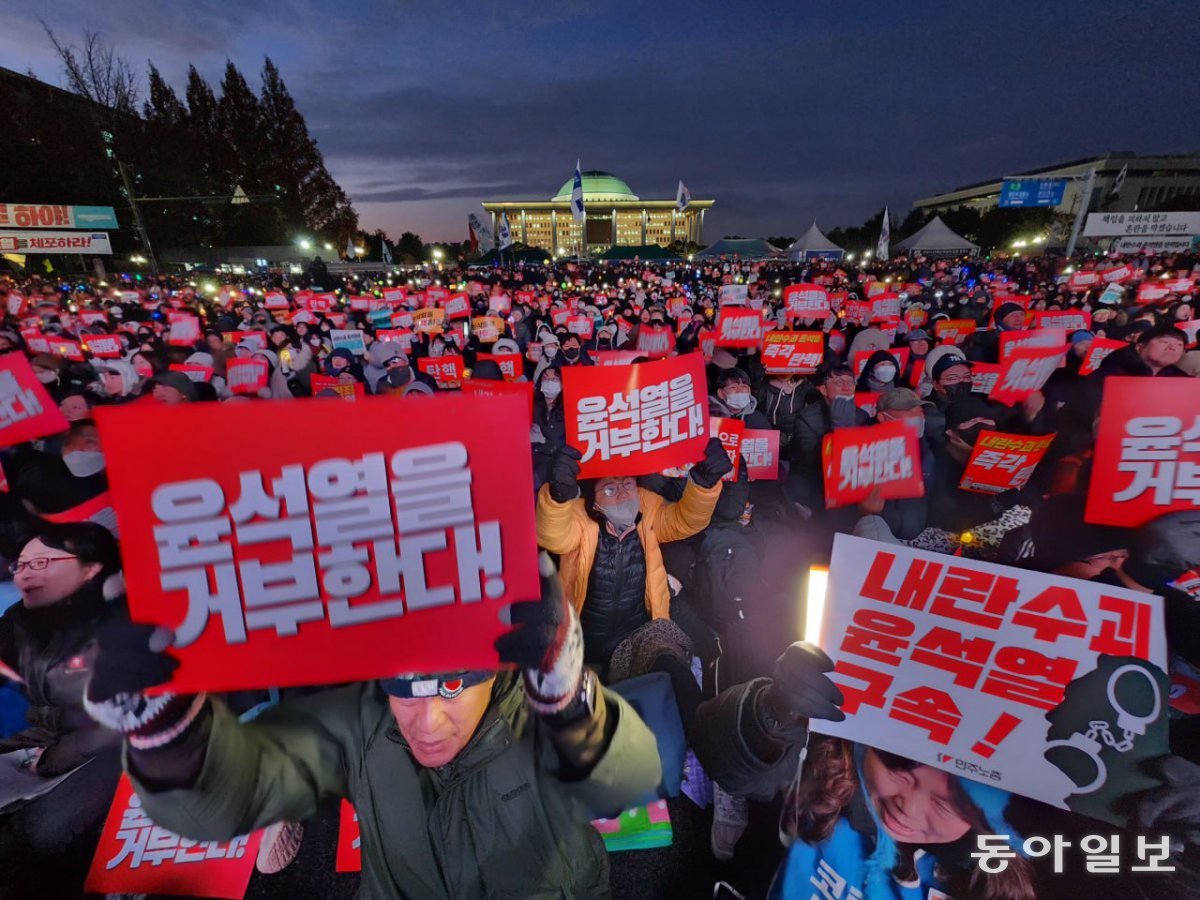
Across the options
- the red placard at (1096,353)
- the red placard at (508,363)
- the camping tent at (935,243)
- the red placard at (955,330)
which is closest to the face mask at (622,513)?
the red placard at (508,363)

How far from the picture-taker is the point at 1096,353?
20.5ft

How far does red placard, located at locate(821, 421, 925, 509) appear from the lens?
129 inches

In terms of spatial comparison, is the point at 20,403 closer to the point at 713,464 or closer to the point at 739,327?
the point at 713,464

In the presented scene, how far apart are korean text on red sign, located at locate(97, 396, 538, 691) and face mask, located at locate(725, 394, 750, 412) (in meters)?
3.87

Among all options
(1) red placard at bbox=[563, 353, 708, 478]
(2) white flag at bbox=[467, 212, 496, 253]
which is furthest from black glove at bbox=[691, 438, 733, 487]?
(2) white flag at bbox=[467, 212, 496, 253]

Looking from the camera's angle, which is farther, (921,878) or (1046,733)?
(921,878)

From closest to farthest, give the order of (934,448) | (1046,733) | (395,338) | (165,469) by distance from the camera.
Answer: (165,469) → (1046,733) → (934,448) → (395,338)

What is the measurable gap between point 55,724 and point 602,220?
108m

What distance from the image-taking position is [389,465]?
54.9 inches

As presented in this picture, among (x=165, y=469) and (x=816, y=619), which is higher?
(x=165, y=469)

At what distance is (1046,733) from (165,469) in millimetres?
2614

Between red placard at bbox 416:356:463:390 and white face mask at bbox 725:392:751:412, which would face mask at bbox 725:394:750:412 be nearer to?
white face mask at bbox 725:392:751:412

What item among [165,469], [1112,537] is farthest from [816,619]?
[165,469]

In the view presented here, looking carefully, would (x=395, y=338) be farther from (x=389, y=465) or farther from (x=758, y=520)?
(x=389, y=465)
